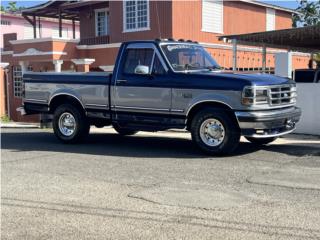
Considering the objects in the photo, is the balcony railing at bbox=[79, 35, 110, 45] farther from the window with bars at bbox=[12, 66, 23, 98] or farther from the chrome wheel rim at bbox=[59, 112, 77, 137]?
the chrome wheel rim at bbox=[59, 112, 77, 137]

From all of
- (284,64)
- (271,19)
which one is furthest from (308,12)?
(284,64)

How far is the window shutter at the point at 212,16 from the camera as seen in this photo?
82.4ft

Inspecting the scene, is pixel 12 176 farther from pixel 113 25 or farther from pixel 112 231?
pixel 113 25

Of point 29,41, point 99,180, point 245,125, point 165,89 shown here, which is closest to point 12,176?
point 99,180

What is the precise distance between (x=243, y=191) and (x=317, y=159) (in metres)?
3.00

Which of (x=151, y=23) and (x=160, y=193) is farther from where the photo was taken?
(x=151, y=23)

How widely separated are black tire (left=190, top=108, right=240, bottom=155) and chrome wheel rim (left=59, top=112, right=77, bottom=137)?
125 inches

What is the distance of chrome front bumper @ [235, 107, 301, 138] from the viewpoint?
9477mm

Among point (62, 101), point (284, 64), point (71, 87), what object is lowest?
point (62, 101)

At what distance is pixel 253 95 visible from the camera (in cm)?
943

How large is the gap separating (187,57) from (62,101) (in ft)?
10.6

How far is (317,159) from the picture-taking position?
961cm

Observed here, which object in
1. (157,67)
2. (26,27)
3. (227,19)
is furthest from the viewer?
(26,27)

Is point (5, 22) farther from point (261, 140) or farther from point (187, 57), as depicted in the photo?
point (261, 140)
